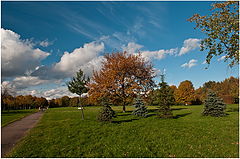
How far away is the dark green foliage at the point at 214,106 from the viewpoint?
1797cm

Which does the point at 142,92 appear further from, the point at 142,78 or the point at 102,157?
the point at 102,157

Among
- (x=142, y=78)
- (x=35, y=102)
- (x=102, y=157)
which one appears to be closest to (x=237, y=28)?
Answer: (x=102, y=157)

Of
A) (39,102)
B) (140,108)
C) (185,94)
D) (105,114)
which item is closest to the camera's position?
(105,114)

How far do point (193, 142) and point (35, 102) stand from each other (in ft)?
344

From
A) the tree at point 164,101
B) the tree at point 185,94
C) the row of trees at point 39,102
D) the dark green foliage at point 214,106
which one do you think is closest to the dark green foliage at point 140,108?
the tree at point 164,101

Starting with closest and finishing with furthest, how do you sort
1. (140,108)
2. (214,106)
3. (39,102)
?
(214,106), (140,108), (39,102)

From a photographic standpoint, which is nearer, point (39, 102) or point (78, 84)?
point (78, 84)

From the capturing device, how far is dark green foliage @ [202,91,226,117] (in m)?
18.0

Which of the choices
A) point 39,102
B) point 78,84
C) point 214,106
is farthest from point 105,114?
point 39,102

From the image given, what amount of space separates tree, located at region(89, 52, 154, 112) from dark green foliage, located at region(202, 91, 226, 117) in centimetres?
966

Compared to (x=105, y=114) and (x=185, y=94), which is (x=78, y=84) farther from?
(x=185, y=94)

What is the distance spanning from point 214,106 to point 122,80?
1370 cm

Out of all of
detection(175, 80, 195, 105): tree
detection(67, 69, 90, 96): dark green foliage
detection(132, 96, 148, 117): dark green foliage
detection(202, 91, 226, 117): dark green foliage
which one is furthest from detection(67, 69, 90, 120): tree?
detection(175, 80, 195, 105): tree

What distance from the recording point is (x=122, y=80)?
25469 millimetres
